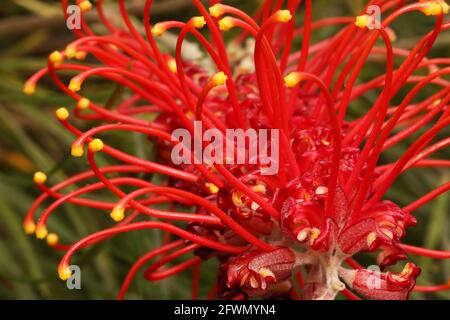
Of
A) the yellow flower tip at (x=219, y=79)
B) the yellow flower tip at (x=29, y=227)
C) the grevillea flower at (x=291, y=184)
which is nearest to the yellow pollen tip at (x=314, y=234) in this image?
the grevillea flower at (x=291, y=184)

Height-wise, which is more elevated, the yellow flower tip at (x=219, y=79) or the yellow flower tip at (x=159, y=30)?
the yellow flower tip at (x=159, y=30)

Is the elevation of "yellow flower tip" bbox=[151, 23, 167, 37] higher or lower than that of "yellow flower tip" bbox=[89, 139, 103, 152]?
higher

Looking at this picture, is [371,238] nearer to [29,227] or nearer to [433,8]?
[433,8]

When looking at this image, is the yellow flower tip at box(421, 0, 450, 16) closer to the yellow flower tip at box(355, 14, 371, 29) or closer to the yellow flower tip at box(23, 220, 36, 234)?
the yellow flower tip at box(355, 14, 371, 29)

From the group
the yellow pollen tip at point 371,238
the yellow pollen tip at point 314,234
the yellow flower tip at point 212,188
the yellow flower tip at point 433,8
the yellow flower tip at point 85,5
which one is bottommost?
the yellow pollen tip at point 371,238

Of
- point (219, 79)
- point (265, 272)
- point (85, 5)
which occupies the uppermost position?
point (85, 5)

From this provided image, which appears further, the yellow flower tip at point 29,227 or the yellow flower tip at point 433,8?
the yellow flower tip at point 29,227

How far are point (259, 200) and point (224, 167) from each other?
4 cm

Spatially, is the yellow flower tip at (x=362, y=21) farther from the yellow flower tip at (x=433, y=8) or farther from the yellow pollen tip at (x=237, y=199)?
the yellow pollen tip at (x=237, y=199)

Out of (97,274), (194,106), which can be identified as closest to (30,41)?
(97,274)

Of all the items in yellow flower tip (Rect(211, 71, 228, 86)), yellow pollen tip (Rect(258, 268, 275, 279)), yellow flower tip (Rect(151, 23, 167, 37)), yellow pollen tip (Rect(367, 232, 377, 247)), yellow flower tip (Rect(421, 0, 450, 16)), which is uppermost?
yellow flower tip (Rect(151, 23, 167, 37))

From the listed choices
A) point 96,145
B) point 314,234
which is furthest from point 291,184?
point 96,145

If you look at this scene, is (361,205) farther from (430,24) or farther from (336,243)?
(430,24)

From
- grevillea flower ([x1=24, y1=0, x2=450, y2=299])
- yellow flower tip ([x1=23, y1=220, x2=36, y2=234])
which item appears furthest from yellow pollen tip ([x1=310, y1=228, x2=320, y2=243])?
yellow flower tip ([x1=23, y1=220, x2=36, y2=234])
